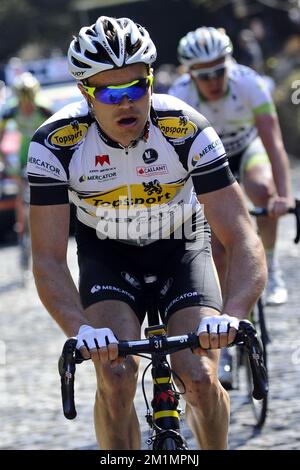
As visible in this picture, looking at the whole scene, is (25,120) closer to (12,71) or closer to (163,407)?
(12,71)

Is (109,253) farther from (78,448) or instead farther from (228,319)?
(78,448)

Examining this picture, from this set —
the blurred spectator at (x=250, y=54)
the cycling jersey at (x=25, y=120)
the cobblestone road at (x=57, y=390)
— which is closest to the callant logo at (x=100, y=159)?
the cobblestone road at (x=57, y=390)

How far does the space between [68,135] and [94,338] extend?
117 cm

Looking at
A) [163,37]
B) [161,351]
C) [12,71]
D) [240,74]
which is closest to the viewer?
[161,351]

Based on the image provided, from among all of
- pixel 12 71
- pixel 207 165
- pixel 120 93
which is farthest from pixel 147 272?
pixel 12 71

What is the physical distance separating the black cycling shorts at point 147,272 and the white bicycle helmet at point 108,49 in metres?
0.80

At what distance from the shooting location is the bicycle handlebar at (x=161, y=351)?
14.0 feet

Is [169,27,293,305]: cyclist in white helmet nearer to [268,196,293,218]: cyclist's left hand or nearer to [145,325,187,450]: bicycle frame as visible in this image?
[268,196,293,218]: cyclist's left hand

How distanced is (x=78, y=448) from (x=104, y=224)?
6.53 ft

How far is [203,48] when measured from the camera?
8297 mm

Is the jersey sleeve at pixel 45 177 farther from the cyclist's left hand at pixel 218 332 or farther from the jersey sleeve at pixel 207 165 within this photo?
the cyclist's left hand at pixel 218 332

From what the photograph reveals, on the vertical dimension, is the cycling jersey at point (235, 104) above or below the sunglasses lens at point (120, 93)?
above

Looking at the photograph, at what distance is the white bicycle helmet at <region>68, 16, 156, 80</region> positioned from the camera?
500cm

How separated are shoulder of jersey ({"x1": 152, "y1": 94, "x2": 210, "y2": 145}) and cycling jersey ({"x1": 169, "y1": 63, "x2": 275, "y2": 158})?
3.03 m
